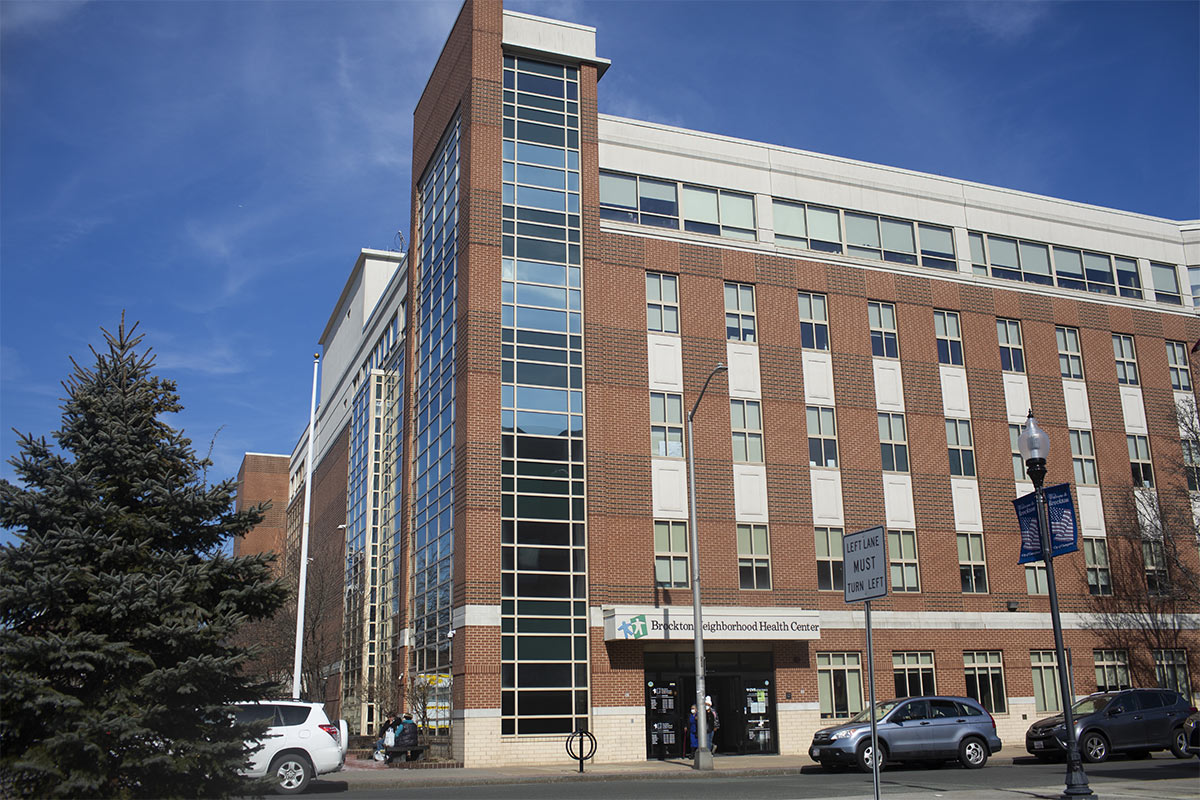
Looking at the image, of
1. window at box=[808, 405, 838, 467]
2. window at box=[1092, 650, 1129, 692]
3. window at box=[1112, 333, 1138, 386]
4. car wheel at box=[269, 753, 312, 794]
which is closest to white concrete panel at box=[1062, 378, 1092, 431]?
window at box=[1112, 333, 1138, 386]

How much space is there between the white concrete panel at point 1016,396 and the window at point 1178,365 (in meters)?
7.70

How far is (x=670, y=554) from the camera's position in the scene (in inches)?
1286

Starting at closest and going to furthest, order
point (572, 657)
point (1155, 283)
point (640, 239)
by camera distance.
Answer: point (572, 657)
point (640, 239)
point (1155, 283)

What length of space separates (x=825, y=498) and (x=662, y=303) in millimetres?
8670

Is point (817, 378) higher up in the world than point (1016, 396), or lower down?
higher up

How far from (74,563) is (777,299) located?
28.9 m

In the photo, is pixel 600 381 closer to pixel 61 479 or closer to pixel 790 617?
pixel 790 617

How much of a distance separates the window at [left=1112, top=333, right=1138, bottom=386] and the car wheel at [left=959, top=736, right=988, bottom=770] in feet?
72.4

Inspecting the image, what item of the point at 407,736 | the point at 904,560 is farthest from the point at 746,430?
the point at 407,736

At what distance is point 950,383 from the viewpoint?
126 feet

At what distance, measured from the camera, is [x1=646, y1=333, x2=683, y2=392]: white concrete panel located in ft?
112

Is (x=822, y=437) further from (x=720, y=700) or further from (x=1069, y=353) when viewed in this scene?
(x=1069, y=353)

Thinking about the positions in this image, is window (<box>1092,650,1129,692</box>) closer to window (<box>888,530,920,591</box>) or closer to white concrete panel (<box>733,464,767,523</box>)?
window (<box>888,530,920,591</box>)

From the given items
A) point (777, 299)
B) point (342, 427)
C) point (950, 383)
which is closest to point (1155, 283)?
point (950, 383)
